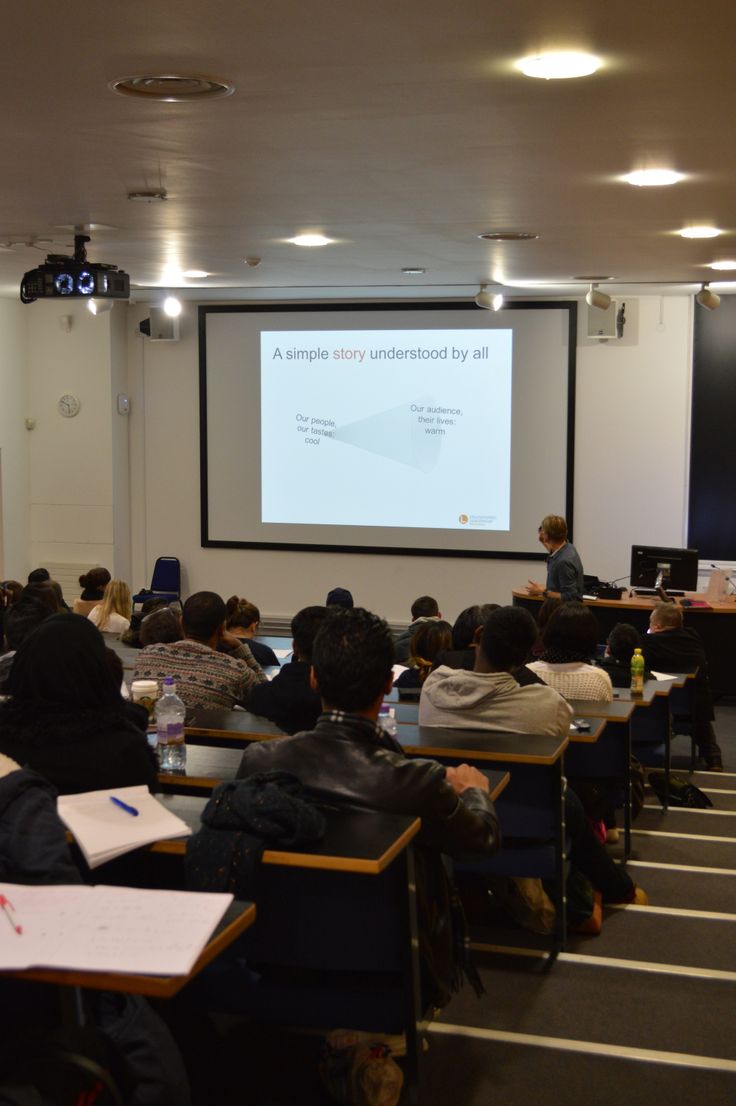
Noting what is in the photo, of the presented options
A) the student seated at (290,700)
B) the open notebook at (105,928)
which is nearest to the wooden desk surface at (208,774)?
the student seated at (290,700)

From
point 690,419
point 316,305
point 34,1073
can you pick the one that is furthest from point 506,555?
point 34,1073

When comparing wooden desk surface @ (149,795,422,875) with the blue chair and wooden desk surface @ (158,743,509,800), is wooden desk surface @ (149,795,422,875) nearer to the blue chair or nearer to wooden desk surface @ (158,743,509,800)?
wooden desk surface @ (158,743,509,800)

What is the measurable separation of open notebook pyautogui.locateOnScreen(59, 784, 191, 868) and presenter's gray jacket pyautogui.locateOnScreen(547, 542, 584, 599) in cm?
641

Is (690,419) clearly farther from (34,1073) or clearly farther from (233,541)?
(34,1073)

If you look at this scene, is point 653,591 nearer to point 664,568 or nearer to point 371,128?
point 664,568

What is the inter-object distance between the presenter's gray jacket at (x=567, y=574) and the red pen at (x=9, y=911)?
7114 mm

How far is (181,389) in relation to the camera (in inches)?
477

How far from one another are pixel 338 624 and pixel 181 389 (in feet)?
31.7

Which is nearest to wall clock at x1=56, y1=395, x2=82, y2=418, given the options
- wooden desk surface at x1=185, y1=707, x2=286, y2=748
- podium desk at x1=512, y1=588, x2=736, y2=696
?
podium desk at x1=512, y1=588, x2=736, y2=696

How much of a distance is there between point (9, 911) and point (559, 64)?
2.97m

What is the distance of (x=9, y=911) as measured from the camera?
78.4 inches

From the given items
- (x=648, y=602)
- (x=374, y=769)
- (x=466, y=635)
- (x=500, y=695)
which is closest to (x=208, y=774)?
(x=374, y=769)

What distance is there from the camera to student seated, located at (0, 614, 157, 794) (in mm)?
2881

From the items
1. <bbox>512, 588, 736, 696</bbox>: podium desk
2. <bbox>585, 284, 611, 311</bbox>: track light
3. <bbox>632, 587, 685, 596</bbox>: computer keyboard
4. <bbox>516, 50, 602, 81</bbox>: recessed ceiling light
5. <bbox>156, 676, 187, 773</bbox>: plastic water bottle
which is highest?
<bbox>585, 284, 611, 311</bbox>: track light
